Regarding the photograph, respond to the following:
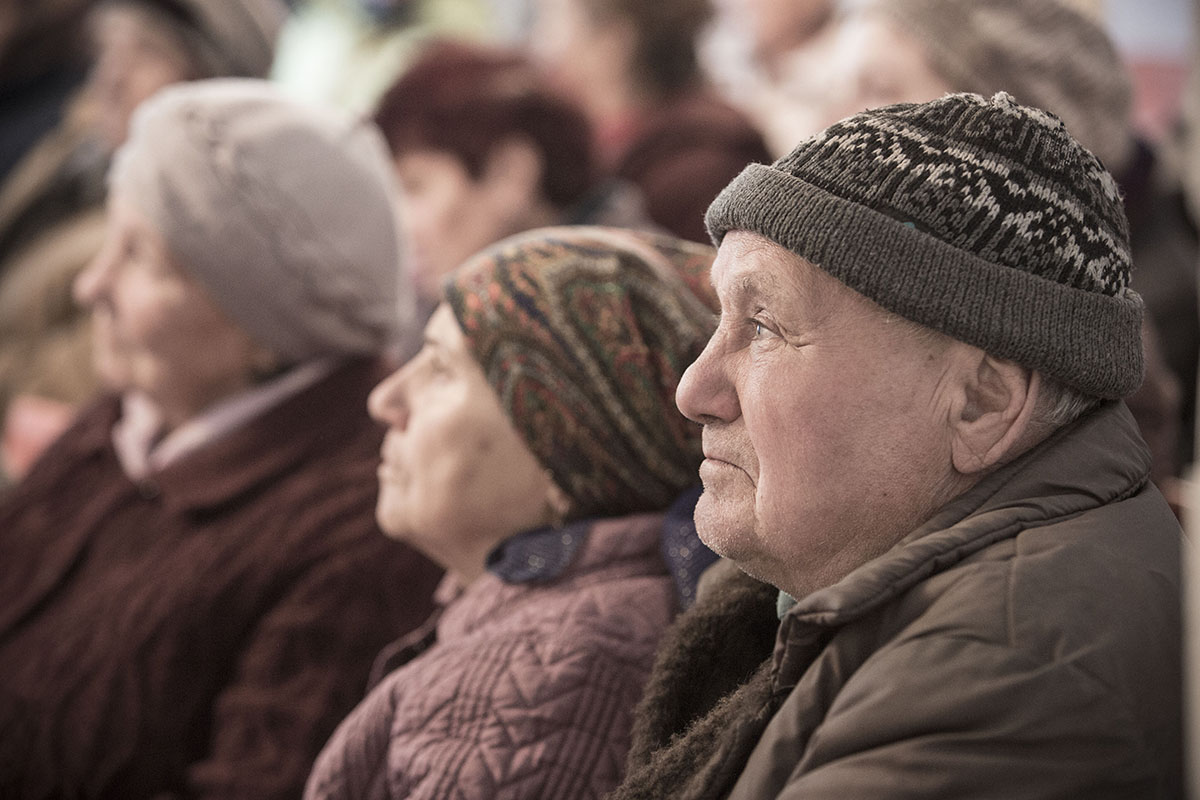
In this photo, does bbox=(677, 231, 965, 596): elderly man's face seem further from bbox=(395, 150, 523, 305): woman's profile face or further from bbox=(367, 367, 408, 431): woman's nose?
bbox=(395, 150, 523, 305): woman's profile face

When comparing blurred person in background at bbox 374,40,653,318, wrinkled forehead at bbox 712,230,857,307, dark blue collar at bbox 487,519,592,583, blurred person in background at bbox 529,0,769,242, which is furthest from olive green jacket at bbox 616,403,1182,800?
blurred person in background at bbox 529,0,769,242

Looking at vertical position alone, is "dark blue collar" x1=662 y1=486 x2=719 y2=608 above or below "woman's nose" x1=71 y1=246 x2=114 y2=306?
below

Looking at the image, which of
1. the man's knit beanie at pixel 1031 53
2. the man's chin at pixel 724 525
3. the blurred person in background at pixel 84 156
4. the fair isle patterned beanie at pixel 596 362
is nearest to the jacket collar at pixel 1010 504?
the man's chin at pixel 724 525

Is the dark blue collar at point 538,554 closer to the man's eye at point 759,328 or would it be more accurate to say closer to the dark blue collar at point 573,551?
the dark blue collar at point 573,551

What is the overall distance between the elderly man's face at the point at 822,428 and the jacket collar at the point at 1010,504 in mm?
56

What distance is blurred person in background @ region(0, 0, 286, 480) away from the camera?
3.88 m

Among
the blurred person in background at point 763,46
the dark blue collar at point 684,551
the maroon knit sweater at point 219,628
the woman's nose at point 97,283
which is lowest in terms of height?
the blurred person in background at point 763,46

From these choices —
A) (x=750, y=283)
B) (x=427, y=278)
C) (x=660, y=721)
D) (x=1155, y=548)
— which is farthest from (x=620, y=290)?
(x=427, y=278)

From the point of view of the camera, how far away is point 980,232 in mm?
1278

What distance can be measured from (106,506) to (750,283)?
1.85 metres

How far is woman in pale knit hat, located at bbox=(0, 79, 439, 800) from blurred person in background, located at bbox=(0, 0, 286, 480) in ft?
3.18

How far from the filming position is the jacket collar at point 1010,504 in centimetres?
122

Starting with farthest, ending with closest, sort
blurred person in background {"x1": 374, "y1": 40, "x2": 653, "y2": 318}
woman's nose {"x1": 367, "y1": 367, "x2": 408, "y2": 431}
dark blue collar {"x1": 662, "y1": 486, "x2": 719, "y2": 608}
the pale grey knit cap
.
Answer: blurred person in background {"x1": 374, "y1": 40, "x2": 653, "y2": 318} < the pale grey knit cap < woman's nose {"x1": 367, "y1": 367, "x2": 408, "y2": 431} < dark blue collar {"x1": 662, "y1": 486, "x2": 719, "y2": 608}

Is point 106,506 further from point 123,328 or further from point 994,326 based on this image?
point 994,326
